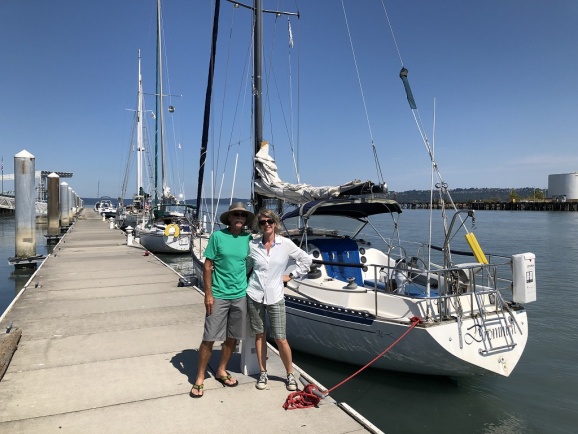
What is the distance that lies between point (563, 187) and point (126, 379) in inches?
4406

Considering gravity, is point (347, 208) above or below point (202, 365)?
above

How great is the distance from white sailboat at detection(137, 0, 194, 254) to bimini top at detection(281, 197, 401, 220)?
1052cm

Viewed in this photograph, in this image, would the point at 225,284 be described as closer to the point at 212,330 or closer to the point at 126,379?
the point at 212,330

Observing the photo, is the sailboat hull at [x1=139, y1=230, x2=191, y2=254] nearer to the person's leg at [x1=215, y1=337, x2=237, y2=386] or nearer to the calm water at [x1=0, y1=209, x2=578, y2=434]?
the calm water at [x1=0, y1=209, x2=578, y2=434]

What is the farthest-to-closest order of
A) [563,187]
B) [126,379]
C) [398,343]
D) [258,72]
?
[563,187] → [258,72] → [398,343] → [126,379]

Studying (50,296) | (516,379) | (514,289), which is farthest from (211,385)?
(50,296)

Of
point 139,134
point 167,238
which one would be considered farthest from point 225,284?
point 139,134

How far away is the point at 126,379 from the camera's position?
4.53 m

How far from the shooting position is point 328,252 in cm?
805

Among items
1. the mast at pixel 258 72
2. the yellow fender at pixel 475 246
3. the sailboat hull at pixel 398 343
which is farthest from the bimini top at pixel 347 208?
the mast at pixel 258 72

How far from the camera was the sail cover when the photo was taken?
23.3 ft

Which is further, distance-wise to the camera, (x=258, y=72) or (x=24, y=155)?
(x=24, y=155)

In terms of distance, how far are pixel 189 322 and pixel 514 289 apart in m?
4.76

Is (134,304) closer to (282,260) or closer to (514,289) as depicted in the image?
(282,260)
